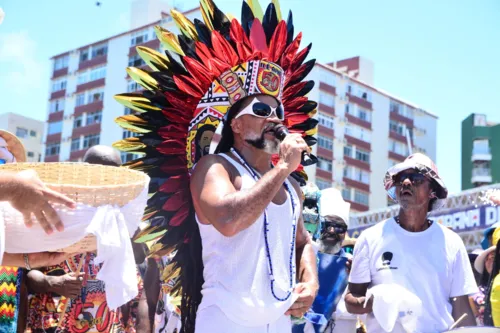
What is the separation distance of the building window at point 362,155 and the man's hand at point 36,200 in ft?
229

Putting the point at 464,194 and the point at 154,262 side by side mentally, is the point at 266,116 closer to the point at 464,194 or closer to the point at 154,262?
the point at 154,262

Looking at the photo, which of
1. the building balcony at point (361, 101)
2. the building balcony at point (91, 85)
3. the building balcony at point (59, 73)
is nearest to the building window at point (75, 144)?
the building balcony at point (91, 85)

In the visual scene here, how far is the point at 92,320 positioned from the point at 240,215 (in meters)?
1.88

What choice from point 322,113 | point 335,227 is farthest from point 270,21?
point 322,113

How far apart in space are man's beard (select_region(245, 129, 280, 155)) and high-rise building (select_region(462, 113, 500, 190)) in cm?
6207

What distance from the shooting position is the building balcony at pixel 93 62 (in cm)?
6998

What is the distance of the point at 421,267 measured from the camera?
4984 millimetres

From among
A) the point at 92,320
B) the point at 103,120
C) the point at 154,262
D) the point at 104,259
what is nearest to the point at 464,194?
the point at 154,262

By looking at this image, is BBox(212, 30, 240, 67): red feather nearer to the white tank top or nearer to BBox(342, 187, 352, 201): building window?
the white tank top

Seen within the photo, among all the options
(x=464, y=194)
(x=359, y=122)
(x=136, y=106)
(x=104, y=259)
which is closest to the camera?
(x=104, y=259)

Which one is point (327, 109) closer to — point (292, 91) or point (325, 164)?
point (325, 164)

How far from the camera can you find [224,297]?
359 centimetres

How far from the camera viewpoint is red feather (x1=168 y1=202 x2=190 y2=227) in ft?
13.9

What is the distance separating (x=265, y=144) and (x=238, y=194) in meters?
0.49
